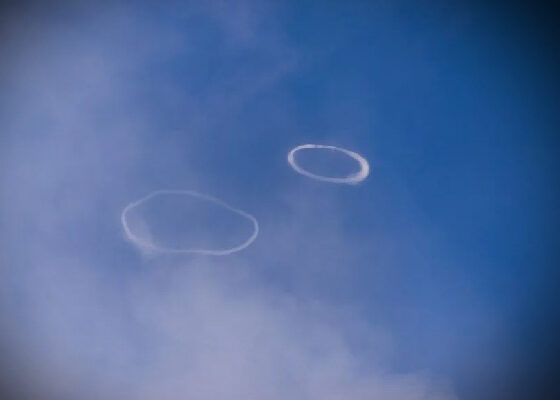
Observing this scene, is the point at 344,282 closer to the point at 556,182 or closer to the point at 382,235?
the point at 382,235

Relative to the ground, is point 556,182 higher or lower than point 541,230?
higher

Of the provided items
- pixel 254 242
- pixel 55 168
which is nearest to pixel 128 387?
pixel 254 242

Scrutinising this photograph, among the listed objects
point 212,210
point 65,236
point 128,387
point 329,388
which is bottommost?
point 128,387

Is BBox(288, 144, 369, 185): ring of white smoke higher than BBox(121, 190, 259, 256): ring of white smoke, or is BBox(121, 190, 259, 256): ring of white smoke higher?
BBox(288, 144, 369, 185): ring of white smoke

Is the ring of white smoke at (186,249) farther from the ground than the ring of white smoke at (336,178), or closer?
closer

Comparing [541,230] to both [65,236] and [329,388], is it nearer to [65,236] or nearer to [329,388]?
[329,388]

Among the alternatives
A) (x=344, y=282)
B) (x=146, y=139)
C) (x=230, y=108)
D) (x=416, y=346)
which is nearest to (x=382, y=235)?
(x=344, y=282)

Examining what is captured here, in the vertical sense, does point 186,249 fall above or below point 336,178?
below
